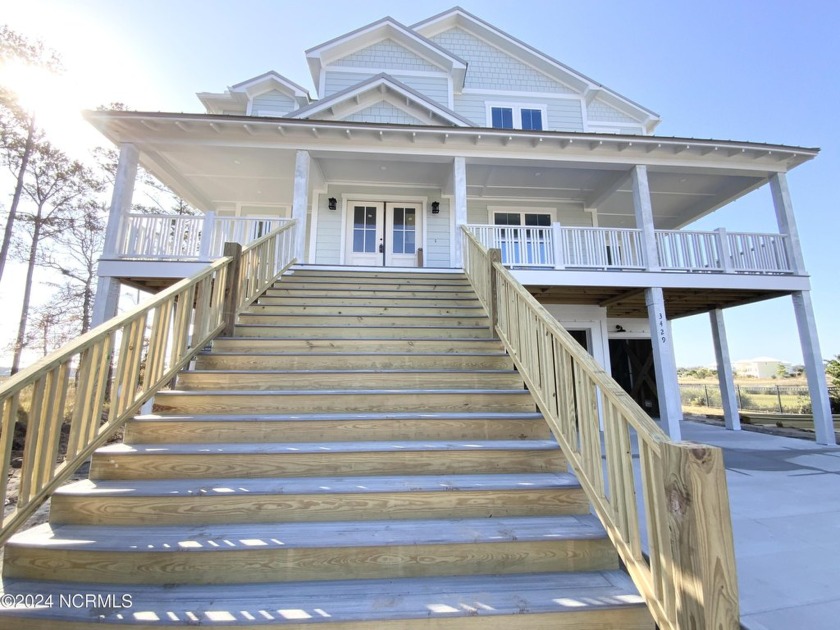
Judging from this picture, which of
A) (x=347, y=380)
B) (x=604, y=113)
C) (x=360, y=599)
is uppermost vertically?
(x=604, y=113)

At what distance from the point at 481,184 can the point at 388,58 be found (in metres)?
4.38

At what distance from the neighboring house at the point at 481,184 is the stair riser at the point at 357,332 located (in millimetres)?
2550

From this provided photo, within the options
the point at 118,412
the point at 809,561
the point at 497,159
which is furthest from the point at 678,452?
the point at 497,159

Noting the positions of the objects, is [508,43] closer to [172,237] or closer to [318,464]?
[172,237]

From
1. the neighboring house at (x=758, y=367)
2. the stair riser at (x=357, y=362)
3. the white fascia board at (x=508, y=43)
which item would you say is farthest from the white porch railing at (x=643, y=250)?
the neighboring house at (x=758, y=367)

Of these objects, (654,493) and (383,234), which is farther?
(383,234)

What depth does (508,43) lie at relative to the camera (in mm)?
9820

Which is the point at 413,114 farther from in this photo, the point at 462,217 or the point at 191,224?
the point at 191,224

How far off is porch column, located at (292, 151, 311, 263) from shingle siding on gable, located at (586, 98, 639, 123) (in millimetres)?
8152

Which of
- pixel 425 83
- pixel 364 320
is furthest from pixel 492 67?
pixel 364 320

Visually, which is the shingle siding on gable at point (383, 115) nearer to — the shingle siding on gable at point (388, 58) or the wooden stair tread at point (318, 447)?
the shingle siding on gable at point (388, 58)

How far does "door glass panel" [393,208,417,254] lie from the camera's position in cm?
859

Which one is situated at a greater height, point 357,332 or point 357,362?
point 357,332

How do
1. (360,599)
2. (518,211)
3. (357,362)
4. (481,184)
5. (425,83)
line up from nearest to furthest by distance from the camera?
1. (360,599)
2. (357,362)
3. (481,184)
4. (518,211)
5. (425,83)
